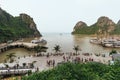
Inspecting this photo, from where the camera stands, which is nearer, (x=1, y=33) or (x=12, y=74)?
(x=12, y=74)

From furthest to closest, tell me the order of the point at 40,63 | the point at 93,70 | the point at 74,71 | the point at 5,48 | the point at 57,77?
the point at 5,48, the point at 40,63, the point at 93,70, the point at 74,71, the point at 57,77

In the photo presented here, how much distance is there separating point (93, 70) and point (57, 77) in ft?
18.3

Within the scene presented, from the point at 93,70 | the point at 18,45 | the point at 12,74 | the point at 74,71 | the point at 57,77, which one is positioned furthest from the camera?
the point at 18,45

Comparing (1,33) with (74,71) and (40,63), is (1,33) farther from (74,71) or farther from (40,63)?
(74,71)

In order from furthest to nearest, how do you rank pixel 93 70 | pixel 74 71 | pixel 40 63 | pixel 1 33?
pixel 1 33 → pixel 40 63 → pixel 93 70 → pixel 74 71

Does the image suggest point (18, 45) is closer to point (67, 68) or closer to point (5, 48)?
point (5, 48)

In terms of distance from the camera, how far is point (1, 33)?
522 ft

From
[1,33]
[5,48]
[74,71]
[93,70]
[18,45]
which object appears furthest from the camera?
[1,33]

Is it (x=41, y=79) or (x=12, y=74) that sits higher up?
(x=41, y=79)

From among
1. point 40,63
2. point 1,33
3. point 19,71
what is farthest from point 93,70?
point 1,33

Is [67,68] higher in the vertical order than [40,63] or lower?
higher

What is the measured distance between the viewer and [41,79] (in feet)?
73.3

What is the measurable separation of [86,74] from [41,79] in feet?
12.4

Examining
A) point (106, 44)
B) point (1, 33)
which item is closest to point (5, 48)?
point (1, 33)
